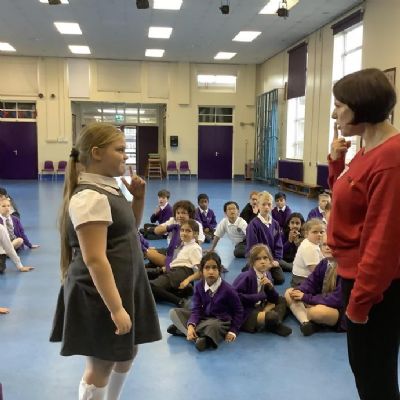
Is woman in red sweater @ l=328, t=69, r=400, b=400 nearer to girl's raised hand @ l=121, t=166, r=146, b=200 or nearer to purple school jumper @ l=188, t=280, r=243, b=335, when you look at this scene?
girl's raised hand @ l=121, t=166, r=146, b=200

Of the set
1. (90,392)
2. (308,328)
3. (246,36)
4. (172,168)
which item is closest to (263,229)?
(308,328)

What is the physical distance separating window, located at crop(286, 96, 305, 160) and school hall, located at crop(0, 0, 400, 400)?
84 mm

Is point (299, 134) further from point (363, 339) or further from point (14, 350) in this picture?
point (363, 339)

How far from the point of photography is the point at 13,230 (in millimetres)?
5633

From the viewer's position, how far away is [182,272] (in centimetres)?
418

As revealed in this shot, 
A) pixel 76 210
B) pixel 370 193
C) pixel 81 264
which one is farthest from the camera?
pixel 81 264

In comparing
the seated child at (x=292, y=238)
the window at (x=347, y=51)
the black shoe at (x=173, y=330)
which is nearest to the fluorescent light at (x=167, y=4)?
the window at (x=347, y=51)

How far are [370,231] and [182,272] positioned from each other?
303 cm

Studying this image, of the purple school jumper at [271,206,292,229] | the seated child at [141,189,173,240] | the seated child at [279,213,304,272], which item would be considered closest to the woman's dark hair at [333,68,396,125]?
the seated child at [279,213,304,272]

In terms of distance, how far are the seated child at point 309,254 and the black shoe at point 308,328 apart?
70 centimetres

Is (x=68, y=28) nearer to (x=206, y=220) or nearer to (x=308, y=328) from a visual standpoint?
(x=206, y=220)

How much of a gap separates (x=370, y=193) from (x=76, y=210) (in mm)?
964

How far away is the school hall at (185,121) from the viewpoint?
2.75 m

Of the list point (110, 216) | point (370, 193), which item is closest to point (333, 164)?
point (370, 193)
